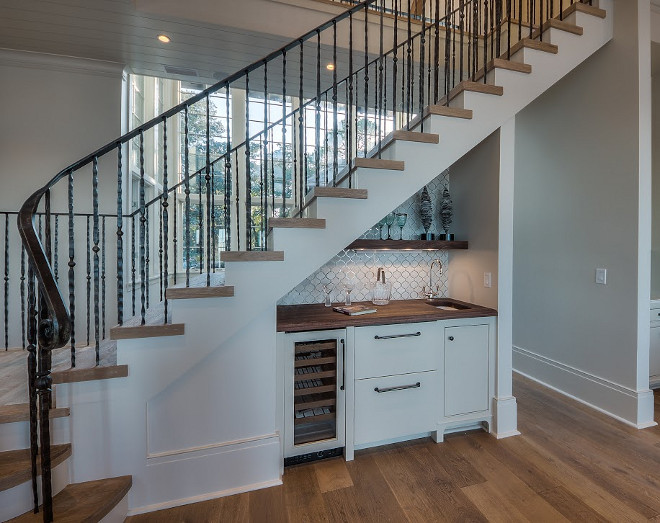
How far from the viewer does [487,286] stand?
2.52 metres

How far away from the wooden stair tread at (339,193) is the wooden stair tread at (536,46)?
1.64m

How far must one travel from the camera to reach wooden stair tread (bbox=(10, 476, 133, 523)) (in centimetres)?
144

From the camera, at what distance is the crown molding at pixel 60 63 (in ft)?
10.6

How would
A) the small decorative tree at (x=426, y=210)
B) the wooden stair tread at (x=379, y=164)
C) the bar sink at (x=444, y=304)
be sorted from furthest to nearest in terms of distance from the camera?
the small decorative tree at (x=426, y=210) → the bar sink at (x=444, y=304) → the wooden stair tread at (x=379, y=164)

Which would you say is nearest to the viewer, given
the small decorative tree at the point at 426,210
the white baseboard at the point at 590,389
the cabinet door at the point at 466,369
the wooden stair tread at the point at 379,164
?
the wooden stair tread at the point at 379,164

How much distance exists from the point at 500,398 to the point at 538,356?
1277 mm

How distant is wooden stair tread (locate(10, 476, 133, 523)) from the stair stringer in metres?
0.05

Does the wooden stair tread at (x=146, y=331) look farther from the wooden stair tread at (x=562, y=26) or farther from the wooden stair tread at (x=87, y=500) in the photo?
the wooden stair tread at (x=562, y=26)

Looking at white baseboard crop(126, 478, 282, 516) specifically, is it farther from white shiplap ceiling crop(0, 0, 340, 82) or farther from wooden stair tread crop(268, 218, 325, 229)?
white shiplap ceiling crop(0, 0, 340, 82)

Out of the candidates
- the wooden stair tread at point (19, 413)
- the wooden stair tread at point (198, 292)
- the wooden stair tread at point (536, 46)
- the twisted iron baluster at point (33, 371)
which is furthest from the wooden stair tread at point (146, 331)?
the wooden stair tread at point (536, 46)

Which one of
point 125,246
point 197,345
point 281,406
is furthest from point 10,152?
point 281,406

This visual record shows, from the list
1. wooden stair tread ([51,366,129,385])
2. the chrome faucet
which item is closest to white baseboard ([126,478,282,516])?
wooden stair tread ([51,366,129,385])

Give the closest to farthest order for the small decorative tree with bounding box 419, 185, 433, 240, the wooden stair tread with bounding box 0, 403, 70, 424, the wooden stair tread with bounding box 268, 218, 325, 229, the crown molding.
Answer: the wooden stair tread with bounding box 0, 403, 70, 424 < the wooden stair tread with bounding box 268, 218, 325, 229 < the small decorative tree with bounding box 419, 185, 433, 240 < the crown molding

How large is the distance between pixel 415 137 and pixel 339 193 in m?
0.63
